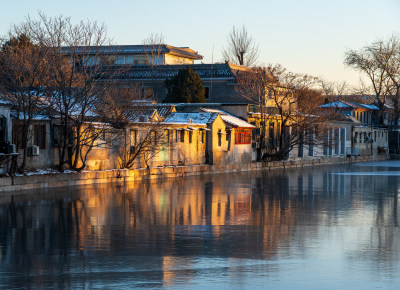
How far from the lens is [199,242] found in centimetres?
1377

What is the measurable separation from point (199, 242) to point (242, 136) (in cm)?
4212

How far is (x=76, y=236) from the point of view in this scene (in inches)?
579

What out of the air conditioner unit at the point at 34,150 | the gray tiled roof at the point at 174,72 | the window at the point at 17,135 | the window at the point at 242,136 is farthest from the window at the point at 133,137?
the gray tiled roof at the point at 174,72

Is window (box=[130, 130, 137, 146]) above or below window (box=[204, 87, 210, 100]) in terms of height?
below

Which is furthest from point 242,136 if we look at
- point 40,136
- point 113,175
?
point 40,136

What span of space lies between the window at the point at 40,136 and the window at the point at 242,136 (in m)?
22.6

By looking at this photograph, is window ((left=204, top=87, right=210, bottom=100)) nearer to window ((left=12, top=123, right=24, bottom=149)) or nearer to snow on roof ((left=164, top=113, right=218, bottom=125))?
snow on roof ((left=164, top=113, right=218, bottom=125))

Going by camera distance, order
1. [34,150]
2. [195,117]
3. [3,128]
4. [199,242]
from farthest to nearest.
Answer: [195,117], [34,150], [3,128], [199,242]

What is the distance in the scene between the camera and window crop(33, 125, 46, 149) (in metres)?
33.9

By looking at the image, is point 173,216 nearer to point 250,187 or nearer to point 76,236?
point 76,236

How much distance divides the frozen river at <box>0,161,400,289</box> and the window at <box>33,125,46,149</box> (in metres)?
8.87

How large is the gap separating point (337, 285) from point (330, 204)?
528 inches

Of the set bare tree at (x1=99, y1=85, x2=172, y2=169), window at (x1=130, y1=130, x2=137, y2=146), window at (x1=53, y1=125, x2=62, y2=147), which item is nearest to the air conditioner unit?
window at (x1=53, y1=125, x2=62, y2=147)

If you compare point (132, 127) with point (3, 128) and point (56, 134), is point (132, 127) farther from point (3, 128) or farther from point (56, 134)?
point (3, 128)
